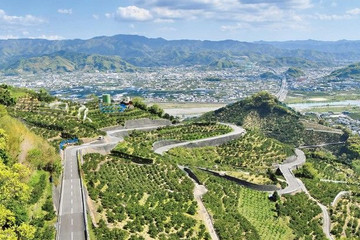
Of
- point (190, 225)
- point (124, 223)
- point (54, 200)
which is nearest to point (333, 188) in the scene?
point (190, 225)

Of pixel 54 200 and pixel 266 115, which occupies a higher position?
pixel 54 200

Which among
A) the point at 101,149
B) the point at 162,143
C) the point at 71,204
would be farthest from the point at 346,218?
the point at 71,204

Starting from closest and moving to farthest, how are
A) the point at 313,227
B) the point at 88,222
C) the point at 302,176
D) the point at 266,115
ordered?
1. the point at 88,222
2. the point at 313,227
3. the point at 302,176
4. the point at 266,115

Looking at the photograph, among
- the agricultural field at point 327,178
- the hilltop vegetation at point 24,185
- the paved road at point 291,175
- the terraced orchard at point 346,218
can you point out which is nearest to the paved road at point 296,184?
the paved road at point 291,175

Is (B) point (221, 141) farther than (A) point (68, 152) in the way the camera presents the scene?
Yes

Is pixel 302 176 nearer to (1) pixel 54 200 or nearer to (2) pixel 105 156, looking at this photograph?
(2) pixel 105 156

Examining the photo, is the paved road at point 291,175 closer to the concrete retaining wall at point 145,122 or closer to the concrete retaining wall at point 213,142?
the concrete retaining wall at point 213,142
